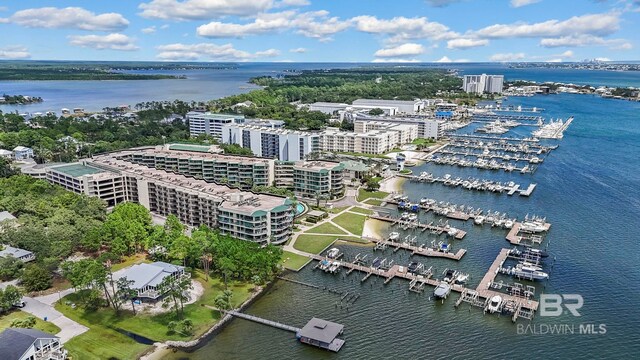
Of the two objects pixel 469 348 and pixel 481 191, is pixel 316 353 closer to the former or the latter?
pixel 469 348

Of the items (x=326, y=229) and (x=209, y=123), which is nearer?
(x=326, y=229)

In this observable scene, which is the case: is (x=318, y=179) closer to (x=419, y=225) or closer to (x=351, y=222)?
(x=351, y=222)

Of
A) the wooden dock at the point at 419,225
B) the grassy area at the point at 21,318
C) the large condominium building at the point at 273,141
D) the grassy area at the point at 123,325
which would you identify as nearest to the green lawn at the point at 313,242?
the wooden dock at the point at 419,225

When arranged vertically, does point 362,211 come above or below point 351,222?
above

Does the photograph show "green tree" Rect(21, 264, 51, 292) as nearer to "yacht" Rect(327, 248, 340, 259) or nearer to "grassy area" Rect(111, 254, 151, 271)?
"grassy area" Rect(111, 254, 151, 271)

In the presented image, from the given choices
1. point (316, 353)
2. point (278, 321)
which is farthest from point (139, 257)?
point (316, 353)

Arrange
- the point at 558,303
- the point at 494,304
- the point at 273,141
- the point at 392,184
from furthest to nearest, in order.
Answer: the point at 273,141
the point at 392,184
the point at 558,303
the point at 494,304

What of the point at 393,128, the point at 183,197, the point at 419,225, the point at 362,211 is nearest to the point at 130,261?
the point at 183,197
